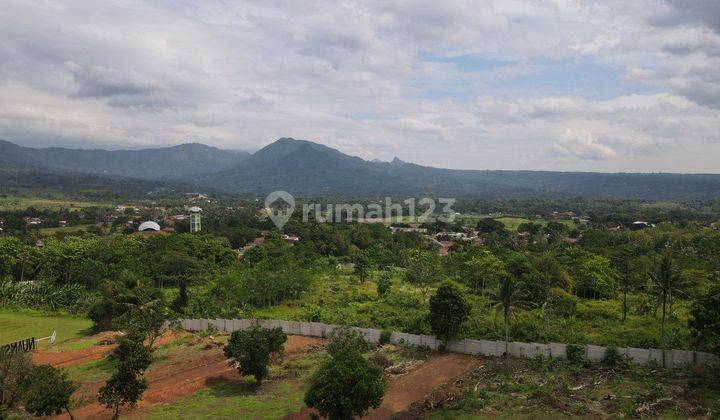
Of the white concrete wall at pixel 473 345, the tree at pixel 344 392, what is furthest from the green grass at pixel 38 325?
the tree at pixel 344 392

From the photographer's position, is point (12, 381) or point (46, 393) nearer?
point (46, 393)

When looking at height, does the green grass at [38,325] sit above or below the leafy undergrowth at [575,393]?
below

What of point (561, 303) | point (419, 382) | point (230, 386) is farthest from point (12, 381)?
point (561, 303)

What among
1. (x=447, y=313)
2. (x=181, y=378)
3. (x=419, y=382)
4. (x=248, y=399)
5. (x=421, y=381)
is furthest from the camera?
(x=447, y=313)

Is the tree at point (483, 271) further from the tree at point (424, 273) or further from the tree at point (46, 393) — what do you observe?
the tree at point (46, 393)

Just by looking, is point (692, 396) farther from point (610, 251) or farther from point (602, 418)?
point (610, 251)

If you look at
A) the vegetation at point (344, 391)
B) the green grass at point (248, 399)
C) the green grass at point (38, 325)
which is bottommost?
the green grass at point (38, 325)

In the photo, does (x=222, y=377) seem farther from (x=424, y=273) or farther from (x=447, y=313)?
(x=424, y=273)

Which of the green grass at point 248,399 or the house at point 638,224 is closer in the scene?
the green grass at point 248,399
